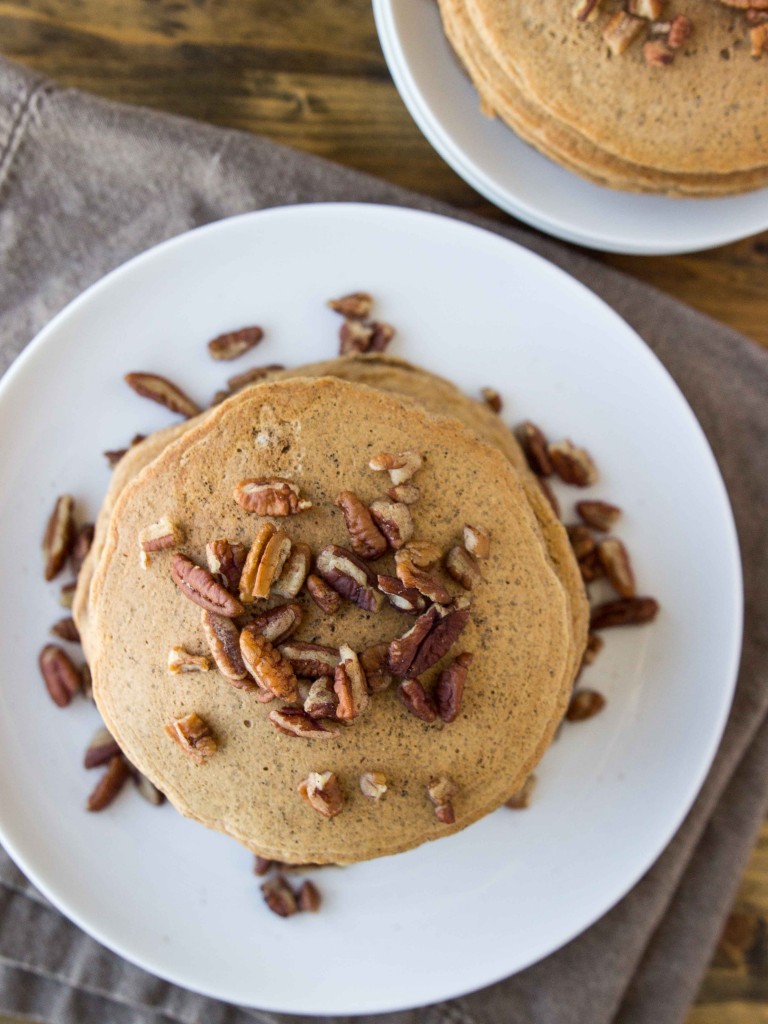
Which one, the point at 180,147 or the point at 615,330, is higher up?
the point at 180,147

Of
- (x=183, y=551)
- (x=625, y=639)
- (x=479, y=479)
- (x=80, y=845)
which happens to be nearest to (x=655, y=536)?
(x=625, y=639)

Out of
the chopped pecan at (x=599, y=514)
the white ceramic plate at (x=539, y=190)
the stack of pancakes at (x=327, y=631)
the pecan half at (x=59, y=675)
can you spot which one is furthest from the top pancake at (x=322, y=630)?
the white ceramic plate at (x=539, y=190)

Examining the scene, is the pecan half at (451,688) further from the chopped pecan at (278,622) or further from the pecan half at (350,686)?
the chopped pecan at (278,622)

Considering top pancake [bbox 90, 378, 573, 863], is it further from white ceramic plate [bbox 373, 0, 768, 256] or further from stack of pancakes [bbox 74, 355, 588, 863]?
white ceramic plate [bbox 373, 0, 768, 256]

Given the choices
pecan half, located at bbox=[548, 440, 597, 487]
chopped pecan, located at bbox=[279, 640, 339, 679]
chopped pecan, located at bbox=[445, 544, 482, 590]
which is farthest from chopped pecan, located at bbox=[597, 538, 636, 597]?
chopped pecan, located at bbox=[279, 640, 339, 679]

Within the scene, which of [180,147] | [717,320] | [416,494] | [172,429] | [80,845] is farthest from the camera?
[717,320]

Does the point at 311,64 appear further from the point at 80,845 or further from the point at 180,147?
the point at 80,845

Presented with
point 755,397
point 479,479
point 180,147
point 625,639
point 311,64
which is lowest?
point 625,639
